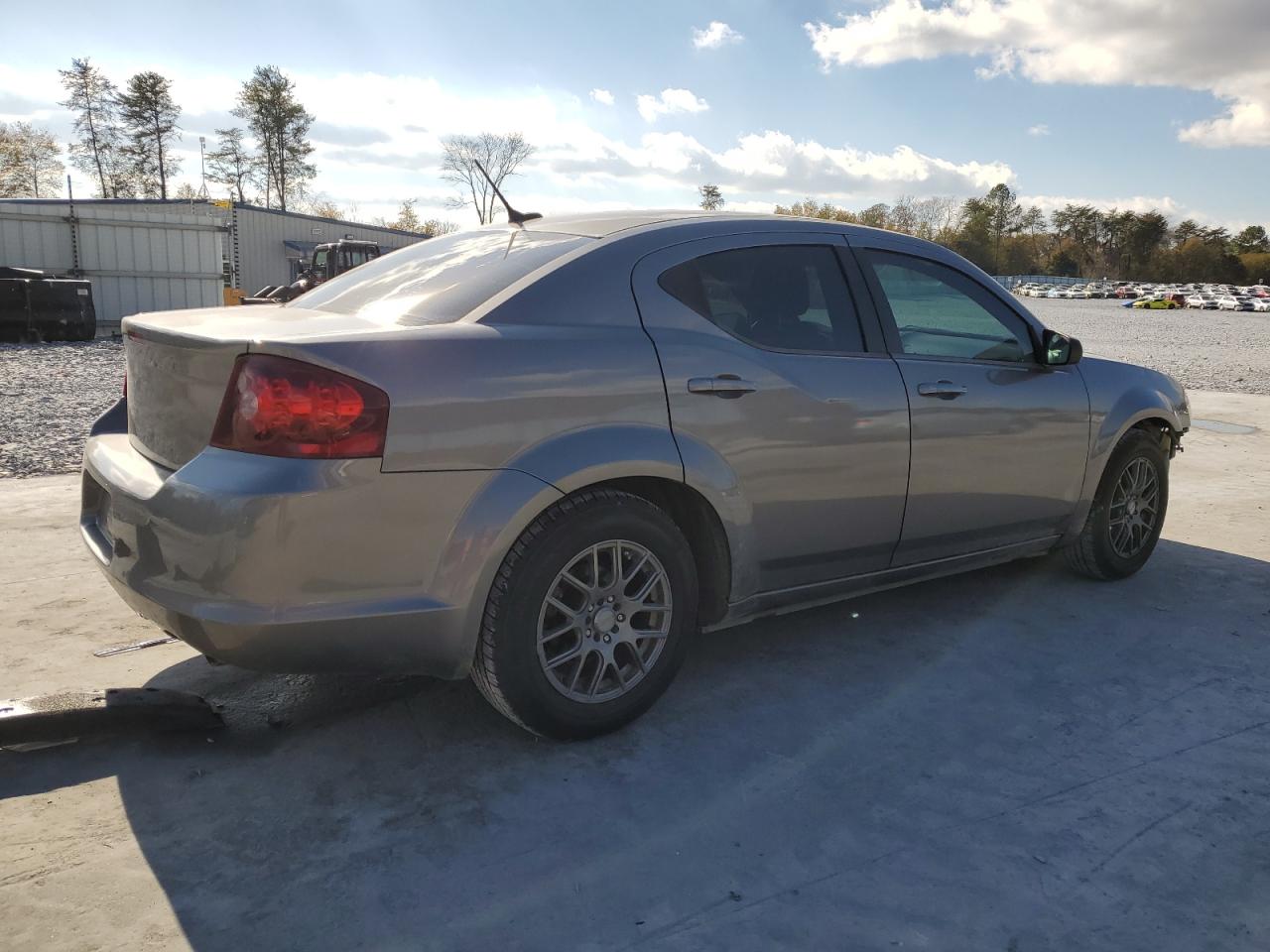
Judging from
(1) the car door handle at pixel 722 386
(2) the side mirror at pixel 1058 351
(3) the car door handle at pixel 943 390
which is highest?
(2) the side mirror at pixel 1058 351

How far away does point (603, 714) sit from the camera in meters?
3.08

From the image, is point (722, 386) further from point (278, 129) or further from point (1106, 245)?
point (1106, 245)

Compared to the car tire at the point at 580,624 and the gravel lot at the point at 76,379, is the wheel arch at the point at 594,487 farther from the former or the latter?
the gravel lot at the point at 76,379

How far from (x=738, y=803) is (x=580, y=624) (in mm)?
697

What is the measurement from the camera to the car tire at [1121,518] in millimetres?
4711

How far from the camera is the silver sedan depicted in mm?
2553

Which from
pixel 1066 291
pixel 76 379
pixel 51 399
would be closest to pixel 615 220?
pixel 51 399

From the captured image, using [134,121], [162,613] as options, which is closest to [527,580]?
[162,613]

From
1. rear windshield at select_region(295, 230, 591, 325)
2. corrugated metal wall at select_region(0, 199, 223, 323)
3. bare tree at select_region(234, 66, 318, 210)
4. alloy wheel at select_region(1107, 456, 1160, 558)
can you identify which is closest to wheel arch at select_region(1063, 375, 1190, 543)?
alloy wheel at select_region(1107, 456, 1160, 558)

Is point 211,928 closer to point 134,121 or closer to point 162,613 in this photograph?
point 162,613

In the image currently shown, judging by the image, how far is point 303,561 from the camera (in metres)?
2.52

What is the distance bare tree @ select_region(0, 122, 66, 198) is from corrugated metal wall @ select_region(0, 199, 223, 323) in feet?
145

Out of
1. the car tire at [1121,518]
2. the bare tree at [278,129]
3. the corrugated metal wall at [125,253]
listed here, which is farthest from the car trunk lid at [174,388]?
the bare tree at [278,129]

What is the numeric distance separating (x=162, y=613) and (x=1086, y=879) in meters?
2.52
